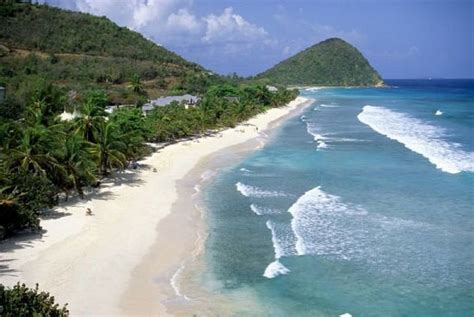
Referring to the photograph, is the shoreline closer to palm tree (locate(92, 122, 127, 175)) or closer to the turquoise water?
the turquoise water

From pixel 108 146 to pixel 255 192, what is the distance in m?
9.78

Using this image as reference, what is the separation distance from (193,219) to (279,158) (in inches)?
798

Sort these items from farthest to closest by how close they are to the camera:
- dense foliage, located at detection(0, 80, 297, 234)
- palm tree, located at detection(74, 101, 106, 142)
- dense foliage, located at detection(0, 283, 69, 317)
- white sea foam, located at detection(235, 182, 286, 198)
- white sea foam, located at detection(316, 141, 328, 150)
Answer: white sea foam, located at detection(316, 141, 328, 150)
palm tree, located at detection(74, 101, 106, 142)
white sea foam, located at detection(235, 182, 286, 198)
dense foliage, located at detection(0, 80, 297, 234)
dense foliage, located at detection(0, 283, 69, 317)

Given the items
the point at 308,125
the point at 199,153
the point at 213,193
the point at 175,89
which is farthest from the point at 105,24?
the point at 213,193

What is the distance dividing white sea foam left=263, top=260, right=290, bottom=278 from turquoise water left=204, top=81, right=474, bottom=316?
0.05 meters

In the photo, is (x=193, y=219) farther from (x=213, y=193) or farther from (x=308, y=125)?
(x=308, y=125)

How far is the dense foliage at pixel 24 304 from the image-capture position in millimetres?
14695

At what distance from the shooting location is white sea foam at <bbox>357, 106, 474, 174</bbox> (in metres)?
46.5

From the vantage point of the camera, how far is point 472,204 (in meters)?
33.4

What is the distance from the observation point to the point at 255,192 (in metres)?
35.8

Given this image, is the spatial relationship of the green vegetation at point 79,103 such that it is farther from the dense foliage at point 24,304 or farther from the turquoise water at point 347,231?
the dense foliage at point 24,304

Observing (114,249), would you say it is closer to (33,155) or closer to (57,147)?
(33,155)

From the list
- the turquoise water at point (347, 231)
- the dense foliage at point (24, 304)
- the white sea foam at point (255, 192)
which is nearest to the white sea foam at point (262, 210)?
the turquoise water at point (347, 231)

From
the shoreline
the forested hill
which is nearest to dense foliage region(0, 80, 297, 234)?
the shoreline
